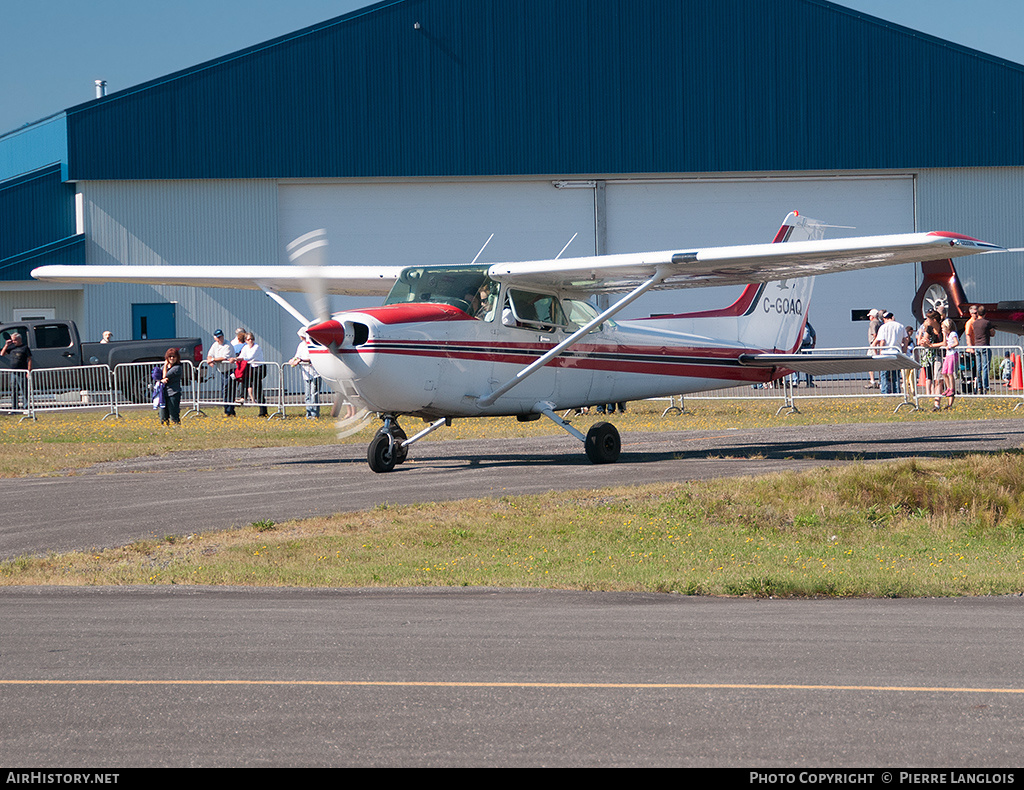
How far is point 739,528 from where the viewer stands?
12.5 meters

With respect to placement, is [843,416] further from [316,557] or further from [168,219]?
[168,219]

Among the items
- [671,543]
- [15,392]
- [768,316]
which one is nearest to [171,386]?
[15,392]

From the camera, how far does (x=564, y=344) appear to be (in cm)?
1734

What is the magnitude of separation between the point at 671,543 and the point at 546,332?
6.64 metres

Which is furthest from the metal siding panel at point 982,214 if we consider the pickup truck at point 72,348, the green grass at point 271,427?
the pickup truck at point 72,348

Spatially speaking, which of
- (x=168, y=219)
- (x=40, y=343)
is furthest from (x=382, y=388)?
(x=168, y=219)

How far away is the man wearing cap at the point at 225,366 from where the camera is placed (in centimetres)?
2812

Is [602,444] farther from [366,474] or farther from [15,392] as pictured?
[15,392]

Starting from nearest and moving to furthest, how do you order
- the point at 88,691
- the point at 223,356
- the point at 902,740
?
the point at 902,740
the point at 88,691
the point at 223,356

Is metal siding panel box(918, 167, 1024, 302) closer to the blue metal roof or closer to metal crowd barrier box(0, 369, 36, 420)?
the blue metal roof

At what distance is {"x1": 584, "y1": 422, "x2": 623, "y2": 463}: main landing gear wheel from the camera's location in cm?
1738

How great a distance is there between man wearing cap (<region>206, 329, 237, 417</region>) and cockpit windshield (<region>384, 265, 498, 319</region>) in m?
11.9

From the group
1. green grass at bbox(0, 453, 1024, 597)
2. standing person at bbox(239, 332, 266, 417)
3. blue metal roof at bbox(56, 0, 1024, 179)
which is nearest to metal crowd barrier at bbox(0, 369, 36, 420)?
standing person at bbox(239, 332, 266, 417)

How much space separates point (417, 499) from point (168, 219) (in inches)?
1142
